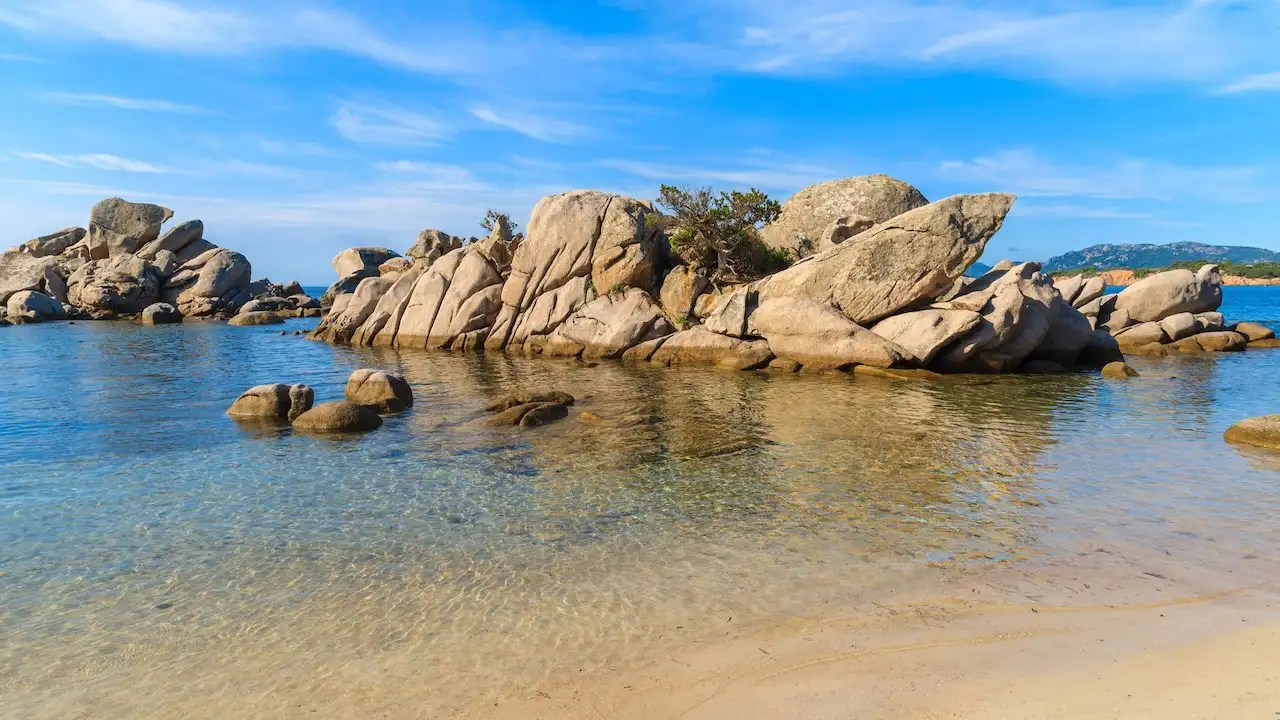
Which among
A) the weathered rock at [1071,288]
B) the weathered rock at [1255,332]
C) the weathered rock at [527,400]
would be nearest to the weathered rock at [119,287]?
the weathered rock at [527,400]

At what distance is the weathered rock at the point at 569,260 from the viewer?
3953 cm

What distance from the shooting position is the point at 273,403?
20828 millimetres

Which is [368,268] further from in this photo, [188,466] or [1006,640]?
[1006,640]

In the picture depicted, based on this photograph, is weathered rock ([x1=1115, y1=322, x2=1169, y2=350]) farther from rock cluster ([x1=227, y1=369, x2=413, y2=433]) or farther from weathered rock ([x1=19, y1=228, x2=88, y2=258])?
weathered rock ([x1=19, y1=228, x2=88, y2=258])

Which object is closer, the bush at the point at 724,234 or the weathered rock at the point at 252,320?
the bush at the point at 724,234

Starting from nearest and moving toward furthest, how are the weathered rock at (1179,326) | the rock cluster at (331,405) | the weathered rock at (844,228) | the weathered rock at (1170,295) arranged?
the rock cluster at (331,405) → the weathered rock at (844,228) → the weathered rock at (1179,326) → the weathered rock at (1170,295)

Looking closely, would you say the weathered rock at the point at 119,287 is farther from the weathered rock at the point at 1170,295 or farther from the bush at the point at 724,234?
the weathered rock at the point at 1170,295

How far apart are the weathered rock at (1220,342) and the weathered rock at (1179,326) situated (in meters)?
0.79

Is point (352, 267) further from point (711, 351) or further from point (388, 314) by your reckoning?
point (711, 351)

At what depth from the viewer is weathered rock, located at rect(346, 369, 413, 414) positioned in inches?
873

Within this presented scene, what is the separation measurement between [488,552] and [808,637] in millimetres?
4764

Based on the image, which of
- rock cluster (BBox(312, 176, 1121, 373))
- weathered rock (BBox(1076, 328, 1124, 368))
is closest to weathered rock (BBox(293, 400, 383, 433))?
rock cluster (BBox(312, 176, 1121, 373))

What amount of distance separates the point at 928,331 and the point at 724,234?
1361 centimetres

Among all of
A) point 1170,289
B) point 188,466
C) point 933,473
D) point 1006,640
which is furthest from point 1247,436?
point 1170,289
